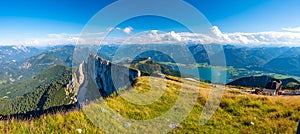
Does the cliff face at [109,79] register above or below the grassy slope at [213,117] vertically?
below

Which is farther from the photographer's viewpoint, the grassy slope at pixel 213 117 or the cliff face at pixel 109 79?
the cliff face at pixel 109 79

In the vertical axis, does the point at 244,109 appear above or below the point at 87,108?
below

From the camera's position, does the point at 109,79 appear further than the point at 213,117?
Yes

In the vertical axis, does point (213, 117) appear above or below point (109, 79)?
above

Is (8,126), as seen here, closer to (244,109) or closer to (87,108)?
(87,108)

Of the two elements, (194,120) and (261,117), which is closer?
(194,120)

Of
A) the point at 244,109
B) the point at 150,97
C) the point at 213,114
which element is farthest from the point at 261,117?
the point at 150,97

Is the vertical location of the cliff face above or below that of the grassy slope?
below

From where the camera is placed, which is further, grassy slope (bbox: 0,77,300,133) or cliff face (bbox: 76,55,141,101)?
cliff face (bbox: 76,55,141,101)
